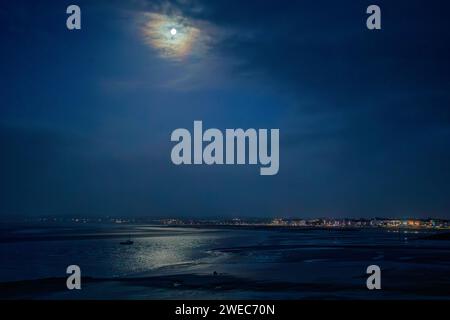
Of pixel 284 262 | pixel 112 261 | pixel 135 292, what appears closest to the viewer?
pixel 135 292

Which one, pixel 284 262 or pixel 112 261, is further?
pixel 112 261

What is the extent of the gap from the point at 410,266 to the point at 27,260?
30.5 m

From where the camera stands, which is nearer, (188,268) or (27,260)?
(188,268)

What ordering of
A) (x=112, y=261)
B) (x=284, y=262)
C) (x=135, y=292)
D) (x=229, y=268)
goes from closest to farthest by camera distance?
(x=135, y=292) → (x=229, y=268) → (x=284, y=262) → (x=112, y=261)

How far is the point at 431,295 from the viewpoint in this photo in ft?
73.2

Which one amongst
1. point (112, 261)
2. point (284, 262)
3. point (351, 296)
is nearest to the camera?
point (351, 296)
